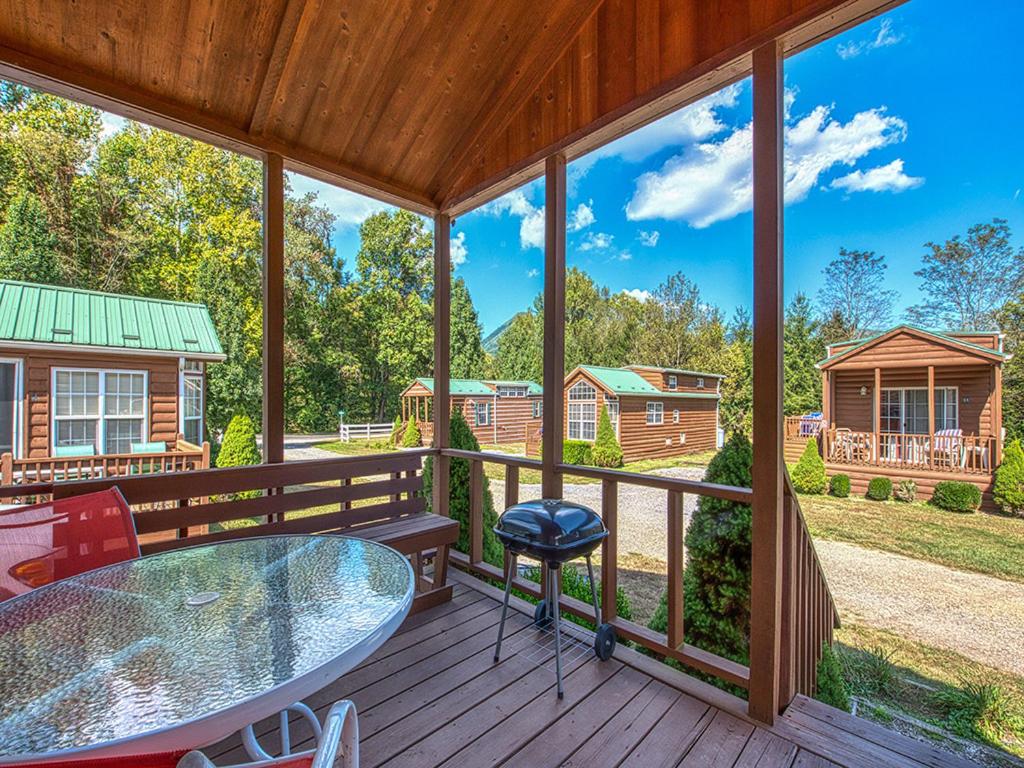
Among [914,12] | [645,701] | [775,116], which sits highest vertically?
[914,12]

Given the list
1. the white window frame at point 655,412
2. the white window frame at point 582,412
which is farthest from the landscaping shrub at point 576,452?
the white window frame at point 655,412

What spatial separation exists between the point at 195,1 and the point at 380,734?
3.34 m

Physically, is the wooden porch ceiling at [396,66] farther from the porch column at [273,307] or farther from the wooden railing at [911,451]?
the wooden railing at [911,451]

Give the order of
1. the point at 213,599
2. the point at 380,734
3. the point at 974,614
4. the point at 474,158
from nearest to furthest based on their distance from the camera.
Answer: the point at 213,599
the point at 974,614
the point at 380,734
the point at 474,158

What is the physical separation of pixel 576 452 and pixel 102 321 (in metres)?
2.67

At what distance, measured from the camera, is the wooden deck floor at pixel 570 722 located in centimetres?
174

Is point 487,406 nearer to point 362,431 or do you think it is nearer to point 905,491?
point 362,431

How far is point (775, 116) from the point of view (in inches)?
76.5

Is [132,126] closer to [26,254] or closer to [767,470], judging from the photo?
[26,254]

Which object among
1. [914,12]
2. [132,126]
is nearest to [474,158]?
[132,126]

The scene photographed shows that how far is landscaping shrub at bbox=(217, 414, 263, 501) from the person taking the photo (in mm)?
2908

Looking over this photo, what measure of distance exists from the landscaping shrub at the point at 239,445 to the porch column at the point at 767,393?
2773mm

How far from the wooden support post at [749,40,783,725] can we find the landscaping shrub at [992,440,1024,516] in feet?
2.15

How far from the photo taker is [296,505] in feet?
9.12
